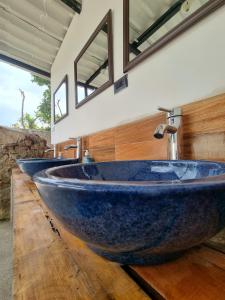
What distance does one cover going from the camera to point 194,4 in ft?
2.00

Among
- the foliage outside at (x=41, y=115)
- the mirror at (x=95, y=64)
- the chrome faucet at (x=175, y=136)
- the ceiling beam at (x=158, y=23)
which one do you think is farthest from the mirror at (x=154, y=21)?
the foliage outside at (x=41, y=115)

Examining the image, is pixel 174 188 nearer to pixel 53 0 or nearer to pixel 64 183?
pixel 64 183

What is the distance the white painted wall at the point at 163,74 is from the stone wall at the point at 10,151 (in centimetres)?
128

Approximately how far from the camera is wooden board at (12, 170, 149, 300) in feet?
0.74

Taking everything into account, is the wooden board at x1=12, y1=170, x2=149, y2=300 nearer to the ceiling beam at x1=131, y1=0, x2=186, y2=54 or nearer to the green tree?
the ceiling beam at x1=131, y1=0, x2=186, y2=54

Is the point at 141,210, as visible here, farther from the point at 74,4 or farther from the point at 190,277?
the point at 74,4

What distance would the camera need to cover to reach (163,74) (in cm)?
73

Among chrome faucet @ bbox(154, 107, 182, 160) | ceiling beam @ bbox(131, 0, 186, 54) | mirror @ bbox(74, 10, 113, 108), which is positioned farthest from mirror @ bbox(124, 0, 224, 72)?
chrome faucet @ bbox(154, 107, 182, 160)

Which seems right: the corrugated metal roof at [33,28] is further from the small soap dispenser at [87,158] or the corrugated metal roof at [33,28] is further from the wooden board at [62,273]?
the wooden board at [62,273]

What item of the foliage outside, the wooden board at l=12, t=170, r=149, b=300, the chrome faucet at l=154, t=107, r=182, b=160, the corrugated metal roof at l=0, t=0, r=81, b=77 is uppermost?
the corrugated metal roof at l=0, t=0, r=81, b=77

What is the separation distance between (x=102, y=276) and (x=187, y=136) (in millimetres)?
477

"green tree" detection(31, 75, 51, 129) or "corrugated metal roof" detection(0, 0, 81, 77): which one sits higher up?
"corrugated metal roof" detection(0, 0, 81, 77)

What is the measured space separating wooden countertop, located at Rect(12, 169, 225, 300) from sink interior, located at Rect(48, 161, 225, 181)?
18 cm

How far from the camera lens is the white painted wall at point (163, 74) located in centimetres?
56
